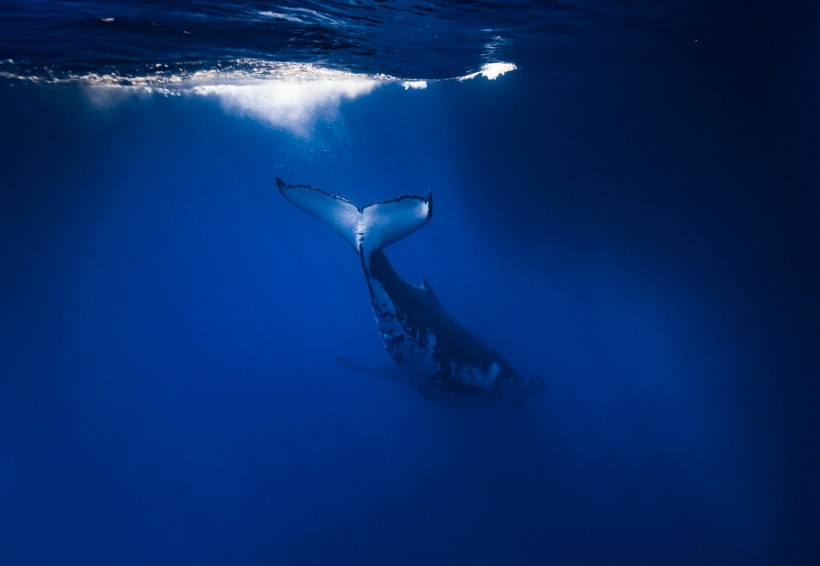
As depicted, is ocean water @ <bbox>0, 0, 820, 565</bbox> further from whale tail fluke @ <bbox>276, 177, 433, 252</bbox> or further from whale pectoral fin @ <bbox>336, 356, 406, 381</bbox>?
whale pectoral fin @ <bbox>336, 356, 406, 381</bbox>

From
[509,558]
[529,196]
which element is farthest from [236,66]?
[509,558]

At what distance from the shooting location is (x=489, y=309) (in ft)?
71.4

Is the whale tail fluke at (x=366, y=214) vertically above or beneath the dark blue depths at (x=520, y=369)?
above

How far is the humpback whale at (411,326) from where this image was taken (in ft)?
21.6

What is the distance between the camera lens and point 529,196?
21.7m

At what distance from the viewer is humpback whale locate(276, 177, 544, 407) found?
6586mm

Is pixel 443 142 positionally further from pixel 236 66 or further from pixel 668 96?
pixel 236 66

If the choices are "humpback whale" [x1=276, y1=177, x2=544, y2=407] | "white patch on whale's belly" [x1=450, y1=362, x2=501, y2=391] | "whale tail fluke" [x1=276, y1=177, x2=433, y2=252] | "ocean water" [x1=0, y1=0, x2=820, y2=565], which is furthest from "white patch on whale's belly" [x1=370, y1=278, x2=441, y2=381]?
"ocean water" [x1=0, y1=0, x2=820, y2=565]

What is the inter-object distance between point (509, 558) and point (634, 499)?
4.29m

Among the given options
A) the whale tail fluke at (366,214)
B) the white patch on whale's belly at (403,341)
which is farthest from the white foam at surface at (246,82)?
the white patch on whale's belly at (403,341)

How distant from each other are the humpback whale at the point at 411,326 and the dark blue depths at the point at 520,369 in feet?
16.4

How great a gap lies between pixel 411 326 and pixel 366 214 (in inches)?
121

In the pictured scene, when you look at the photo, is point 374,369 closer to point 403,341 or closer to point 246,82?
point 403,341

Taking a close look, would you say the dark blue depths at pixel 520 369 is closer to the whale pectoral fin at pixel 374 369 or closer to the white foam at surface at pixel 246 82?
the white foam at surface at pixel 246 82
